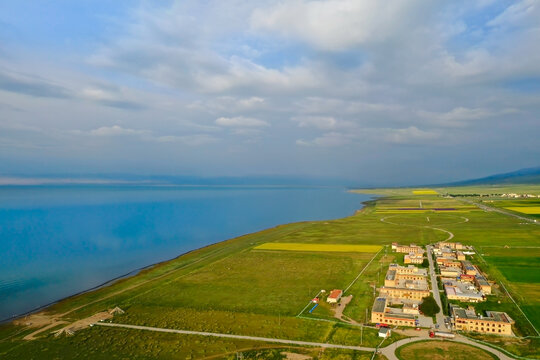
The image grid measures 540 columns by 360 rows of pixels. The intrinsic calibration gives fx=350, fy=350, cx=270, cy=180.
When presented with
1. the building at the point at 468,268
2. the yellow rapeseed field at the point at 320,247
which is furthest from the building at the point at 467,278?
the yellow rapeseed field at the point at 320,247

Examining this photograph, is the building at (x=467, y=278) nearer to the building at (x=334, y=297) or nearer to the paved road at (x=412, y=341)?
the paved road at (x=412, y=341)

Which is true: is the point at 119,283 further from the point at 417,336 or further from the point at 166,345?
the point at 417,336

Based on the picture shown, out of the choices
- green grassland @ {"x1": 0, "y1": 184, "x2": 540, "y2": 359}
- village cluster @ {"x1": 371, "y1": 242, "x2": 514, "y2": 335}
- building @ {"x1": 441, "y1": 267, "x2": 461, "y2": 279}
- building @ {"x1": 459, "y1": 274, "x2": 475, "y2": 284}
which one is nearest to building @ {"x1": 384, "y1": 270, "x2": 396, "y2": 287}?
village cluster @ {"x1": 371, "y1": 242, "x2": 514, "y2": 335}

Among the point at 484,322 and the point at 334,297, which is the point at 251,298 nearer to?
the point at 334,297

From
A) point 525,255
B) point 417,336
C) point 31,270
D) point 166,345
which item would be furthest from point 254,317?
point 525,255

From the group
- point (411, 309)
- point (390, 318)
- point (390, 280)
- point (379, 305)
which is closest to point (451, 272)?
point (390, 280)

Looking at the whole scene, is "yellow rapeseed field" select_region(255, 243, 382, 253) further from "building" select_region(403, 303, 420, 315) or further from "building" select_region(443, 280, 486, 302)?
"building" select_region(403, 303, 420, 315)
